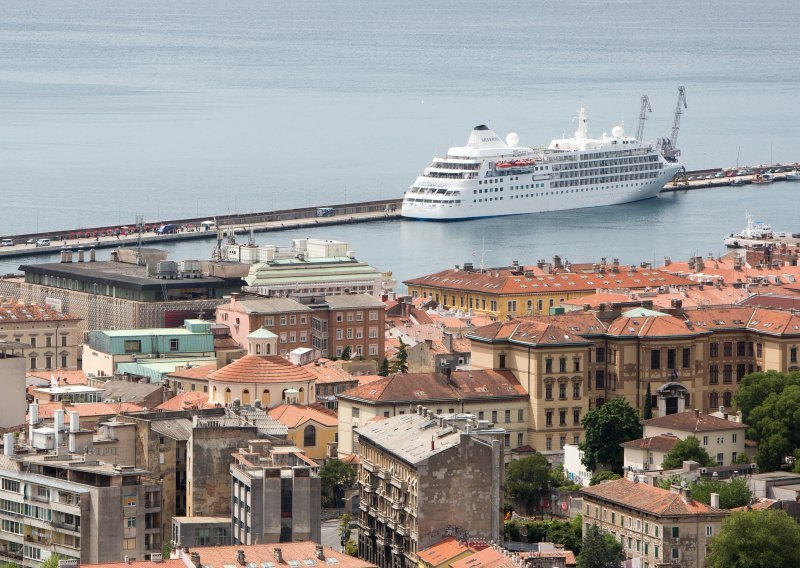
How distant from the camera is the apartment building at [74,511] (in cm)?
4056

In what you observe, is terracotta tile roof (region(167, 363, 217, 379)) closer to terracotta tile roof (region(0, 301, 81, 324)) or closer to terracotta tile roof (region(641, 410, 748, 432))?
terracotta tile roof (region(0, 301, 81, 324))

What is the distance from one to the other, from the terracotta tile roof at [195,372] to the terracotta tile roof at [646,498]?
14.6 meters

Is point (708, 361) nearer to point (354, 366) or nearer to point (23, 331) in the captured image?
point (354, 366)

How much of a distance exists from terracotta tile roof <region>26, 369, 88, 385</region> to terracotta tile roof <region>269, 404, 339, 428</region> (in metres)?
7.60

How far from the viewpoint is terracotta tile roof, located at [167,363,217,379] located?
204 feet

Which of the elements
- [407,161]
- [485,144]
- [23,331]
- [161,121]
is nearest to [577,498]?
[23,331]

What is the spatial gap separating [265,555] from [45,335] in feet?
109

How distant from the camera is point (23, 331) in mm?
71312

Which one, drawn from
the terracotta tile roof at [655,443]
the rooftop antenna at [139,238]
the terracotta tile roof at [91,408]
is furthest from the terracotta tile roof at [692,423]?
the rooftop antenna at [139,238]

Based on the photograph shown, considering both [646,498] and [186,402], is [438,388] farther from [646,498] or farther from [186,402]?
[646,498]

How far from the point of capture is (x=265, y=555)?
39281 millimetres

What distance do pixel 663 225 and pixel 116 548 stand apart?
92.4 meters

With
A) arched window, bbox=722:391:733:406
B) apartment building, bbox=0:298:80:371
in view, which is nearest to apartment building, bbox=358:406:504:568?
arched window, bbox=722:391:733:406

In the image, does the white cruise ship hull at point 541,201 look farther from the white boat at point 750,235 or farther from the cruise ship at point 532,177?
the white boat at point 750,235
